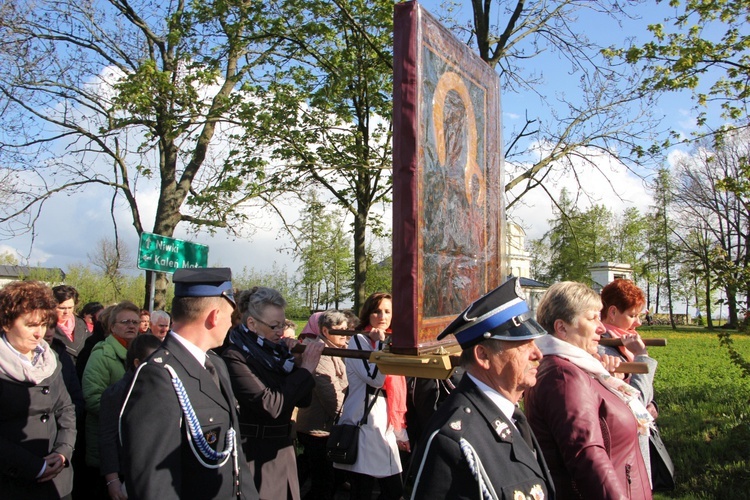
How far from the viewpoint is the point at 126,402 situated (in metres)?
2.71

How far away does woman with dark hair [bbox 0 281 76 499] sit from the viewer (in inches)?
145

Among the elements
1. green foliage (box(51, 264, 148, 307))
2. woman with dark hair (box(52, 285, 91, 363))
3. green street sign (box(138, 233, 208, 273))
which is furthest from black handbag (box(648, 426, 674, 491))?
green foliage (box(51, 264, 148, 307))

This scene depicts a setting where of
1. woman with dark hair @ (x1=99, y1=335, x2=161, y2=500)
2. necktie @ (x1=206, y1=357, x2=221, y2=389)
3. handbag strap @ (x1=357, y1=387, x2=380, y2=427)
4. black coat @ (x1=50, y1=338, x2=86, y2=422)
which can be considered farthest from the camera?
handbag strap @ (x1=357, y1=387, x2=380, y2=427)

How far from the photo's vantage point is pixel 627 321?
4.46m

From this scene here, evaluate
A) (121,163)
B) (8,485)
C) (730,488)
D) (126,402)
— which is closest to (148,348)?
(8,485)

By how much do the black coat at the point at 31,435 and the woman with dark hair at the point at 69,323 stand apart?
194 cm

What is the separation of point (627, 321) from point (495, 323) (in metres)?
2.45

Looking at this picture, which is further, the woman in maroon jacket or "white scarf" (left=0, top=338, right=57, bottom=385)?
"white scarf" (left=0, top=338, right=57, bottom=385)

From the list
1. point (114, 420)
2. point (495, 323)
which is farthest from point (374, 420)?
point (495, 323)

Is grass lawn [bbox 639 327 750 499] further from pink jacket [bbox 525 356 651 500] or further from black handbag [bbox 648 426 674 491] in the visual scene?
pink jacket [bbox 525 356 651 500]

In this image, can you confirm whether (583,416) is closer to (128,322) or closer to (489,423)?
(489,423)

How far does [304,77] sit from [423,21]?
9.11 metres

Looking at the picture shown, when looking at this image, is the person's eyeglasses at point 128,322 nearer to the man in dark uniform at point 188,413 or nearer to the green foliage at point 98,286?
the man in dark uniform at point 188,413

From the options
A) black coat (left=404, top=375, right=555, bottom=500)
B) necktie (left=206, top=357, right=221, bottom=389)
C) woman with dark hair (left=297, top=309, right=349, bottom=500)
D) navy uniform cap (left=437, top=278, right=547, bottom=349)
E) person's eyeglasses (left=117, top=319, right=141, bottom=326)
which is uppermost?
navy uniform cap (left=437, top=278, right=547, bottom=349)
